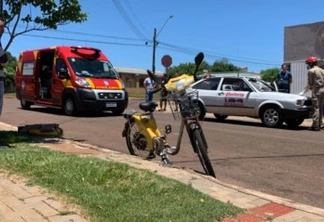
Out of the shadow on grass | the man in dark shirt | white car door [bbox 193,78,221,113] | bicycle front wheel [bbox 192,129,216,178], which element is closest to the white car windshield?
white car door [bbox 193,78,221,113]

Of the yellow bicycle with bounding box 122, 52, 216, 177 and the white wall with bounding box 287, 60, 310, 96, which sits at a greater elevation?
the white wall with bounding box 287, 60, 310, 96

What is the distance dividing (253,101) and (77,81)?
5822 mm

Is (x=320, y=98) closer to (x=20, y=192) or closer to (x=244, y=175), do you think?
(x=244, y=175)

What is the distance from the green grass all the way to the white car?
7.00 m

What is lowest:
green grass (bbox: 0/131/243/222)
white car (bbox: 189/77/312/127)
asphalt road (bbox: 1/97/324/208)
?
asphalt road (bbox: 1/97/324/208)

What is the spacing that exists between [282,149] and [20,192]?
5.69 meters

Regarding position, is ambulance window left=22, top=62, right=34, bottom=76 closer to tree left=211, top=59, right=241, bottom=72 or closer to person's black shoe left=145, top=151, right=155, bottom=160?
person's black shoe left=145, top=151, right=155, bottom=160

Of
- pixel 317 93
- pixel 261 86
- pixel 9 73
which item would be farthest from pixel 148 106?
pixel 9 73

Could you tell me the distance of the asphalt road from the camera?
6.06m

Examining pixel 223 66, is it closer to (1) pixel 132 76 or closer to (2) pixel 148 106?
(1) pixel 132 76

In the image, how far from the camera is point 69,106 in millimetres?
15805

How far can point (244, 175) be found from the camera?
660 centimetres

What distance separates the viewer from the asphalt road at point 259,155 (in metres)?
6.06

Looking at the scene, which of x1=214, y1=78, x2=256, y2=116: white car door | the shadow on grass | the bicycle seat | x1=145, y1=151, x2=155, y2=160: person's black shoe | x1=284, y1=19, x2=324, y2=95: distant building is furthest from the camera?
x1=284, y1=19, x2=324, y2=95: distant building
